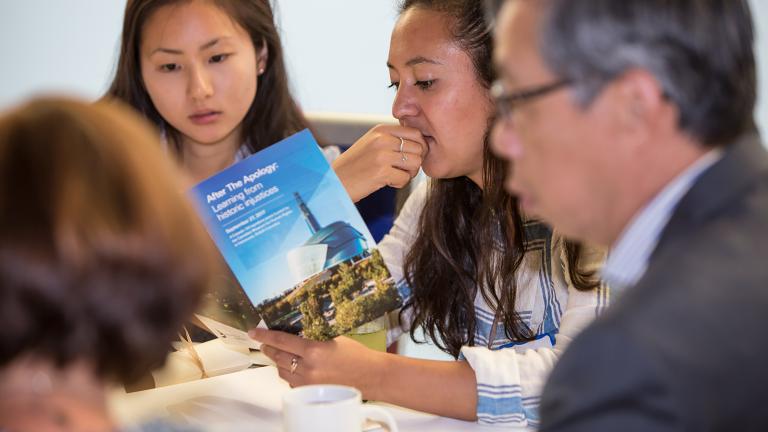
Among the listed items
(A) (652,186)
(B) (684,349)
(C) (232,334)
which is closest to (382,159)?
(C) (232,334)

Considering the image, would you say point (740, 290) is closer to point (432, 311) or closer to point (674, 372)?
point (674, 372)

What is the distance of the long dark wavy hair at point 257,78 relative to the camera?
2281mm

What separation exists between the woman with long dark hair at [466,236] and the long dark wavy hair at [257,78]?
0.72 meters

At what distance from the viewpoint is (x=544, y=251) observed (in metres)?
1.58

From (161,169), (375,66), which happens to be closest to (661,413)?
(161,169)

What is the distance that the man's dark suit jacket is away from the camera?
0.73 metres

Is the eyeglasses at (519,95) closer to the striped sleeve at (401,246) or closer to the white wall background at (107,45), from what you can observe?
the striped sleeve at (401,246)

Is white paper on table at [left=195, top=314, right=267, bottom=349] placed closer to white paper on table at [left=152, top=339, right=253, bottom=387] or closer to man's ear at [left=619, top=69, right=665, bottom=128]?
white paper on table at [left=152, top=339, right=253, bottom=387]

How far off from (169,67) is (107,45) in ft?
2.28

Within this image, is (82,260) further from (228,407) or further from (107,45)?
(107,45)

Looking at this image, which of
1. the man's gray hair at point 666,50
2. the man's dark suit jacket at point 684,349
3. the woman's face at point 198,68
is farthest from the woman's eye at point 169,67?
the man's dark suit jacket at point 684,349

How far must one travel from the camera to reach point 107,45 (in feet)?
9.23

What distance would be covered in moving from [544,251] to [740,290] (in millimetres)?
809

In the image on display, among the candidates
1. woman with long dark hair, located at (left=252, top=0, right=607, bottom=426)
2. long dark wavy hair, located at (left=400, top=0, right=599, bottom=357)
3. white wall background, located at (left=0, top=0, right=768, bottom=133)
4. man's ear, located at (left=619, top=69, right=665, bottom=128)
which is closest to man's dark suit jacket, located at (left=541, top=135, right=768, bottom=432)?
man's ear, located at (left=619, top=69, right=665, bottom=128)
